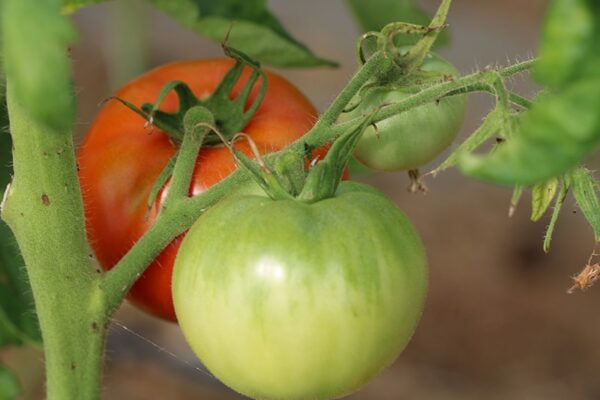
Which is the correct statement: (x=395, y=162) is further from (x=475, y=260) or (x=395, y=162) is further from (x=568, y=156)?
(x=475, y=260)

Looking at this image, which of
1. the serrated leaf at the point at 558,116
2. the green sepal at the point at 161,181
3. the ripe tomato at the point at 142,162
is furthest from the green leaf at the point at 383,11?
the serrated leaf at the point at 558,116

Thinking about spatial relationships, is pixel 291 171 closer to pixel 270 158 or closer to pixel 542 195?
pixel 270 158

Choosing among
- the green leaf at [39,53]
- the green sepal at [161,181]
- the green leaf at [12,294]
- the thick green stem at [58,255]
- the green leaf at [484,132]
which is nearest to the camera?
the green leaf at [39,53]

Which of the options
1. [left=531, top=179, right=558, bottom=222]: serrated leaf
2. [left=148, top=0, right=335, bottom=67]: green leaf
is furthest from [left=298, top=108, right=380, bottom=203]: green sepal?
[left=148, top=0, right=335, bottom=67]: green leaf

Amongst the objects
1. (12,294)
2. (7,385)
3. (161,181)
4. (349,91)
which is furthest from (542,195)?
(12,294)

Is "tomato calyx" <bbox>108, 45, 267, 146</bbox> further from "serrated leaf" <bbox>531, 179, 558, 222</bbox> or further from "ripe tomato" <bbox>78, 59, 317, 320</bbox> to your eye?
"serrated leaf" <bbox>531, 179, 558, 222</bbox>

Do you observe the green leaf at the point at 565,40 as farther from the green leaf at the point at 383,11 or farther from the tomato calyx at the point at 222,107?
the green leaf at the point at 383,11
